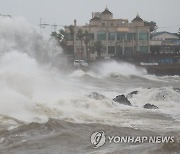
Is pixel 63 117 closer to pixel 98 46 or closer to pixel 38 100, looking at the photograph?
pixel 38 100

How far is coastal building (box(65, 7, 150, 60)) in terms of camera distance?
72062 millimetres

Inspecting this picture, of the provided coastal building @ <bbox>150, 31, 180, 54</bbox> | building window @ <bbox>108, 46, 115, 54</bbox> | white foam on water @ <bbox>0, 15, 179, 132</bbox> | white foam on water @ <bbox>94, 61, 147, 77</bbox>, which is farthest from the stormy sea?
coastal building @ <bbox>150, 31, 180, 54</bbox>

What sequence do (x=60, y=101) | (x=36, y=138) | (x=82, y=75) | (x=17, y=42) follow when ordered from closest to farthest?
(x=36, y=138) < (x=60, y=101) < (x=17, y=42) < (x=82, y=75)

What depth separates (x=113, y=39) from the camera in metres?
72.4

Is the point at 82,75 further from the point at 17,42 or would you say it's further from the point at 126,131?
the point at 126,131

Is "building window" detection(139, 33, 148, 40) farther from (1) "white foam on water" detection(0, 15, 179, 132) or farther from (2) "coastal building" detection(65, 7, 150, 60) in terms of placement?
(1) "white foam on water" detection(0, 15, 179, 132)

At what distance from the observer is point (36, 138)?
12.1 metres

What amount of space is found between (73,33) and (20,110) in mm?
57027

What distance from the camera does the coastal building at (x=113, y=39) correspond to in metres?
72.1

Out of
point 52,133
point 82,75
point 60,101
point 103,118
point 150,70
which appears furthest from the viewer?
point 150,70

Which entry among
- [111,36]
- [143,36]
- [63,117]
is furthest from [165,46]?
[63,117]

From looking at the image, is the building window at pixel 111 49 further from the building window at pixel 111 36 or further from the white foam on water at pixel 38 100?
the white foam on water at pixel 38 100

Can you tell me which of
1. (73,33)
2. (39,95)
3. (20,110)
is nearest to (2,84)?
(39,95)

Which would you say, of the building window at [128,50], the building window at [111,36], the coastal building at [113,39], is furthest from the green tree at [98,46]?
the building window at [128,50]
